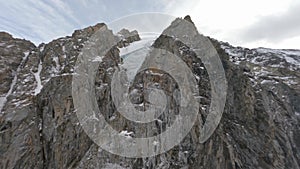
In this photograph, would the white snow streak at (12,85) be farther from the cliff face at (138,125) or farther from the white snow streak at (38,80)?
the white snow streak at (38,80)

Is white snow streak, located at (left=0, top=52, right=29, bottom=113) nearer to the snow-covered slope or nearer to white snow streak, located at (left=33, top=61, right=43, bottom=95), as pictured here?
white snow streak, located at (left=33, top=61, right=43, bottom=95)

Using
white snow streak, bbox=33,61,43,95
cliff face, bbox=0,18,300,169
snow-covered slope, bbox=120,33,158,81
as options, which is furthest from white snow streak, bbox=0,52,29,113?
snow-covered slope, bbox=120,33,158,81

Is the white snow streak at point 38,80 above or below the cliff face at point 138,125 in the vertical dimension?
above

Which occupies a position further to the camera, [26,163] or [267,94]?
[267,94]

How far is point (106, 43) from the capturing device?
4162 cm

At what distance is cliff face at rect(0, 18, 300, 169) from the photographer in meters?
26.7

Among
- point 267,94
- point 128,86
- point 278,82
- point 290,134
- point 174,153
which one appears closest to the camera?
point 174,153

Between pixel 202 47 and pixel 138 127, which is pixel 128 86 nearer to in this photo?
pixel 138 127

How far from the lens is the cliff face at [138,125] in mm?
26734

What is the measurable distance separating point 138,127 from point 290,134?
20.0 meters

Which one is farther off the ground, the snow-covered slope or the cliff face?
the snow-covered slope

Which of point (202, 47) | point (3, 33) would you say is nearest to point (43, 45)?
point (3, 33)

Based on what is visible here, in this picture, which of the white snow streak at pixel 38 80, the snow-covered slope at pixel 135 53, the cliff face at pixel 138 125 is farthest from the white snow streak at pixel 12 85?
the snow-covered slope at pixel 135 53

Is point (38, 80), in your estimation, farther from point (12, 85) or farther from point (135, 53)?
point (135, 53)
